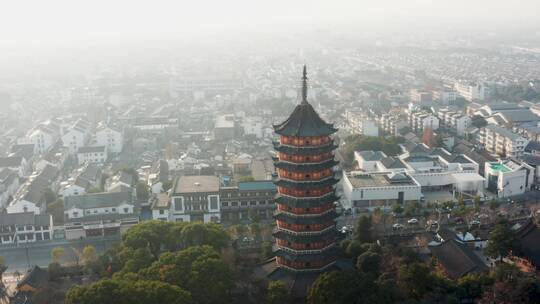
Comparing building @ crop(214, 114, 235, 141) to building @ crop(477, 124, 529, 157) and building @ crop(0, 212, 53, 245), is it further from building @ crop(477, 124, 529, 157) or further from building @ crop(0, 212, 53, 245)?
building @ crop(0, 212, 53, 245)

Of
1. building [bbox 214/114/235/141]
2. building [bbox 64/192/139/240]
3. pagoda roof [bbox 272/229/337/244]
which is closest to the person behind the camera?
pagoda roof [bbox 272/229/337/244]

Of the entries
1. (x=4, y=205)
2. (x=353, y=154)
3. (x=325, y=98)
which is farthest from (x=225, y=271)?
(x=325, y=98)

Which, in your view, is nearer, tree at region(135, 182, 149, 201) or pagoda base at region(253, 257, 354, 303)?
pagoda base at region(253, 257, 354, 303)

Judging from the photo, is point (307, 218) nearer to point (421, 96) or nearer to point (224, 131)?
point (224, 131)

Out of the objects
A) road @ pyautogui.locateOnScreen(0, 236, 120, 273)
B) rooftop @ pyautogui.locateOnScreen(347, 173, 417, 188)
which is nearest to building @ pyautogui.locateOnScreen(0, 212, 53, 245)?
road @ pyautogui.locateOnScreen(0, 236, 120, 273)

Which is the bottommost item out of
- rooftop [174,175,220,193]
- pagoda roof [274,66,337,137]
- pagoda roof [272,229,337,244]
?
rooftop [174,175,220,193]

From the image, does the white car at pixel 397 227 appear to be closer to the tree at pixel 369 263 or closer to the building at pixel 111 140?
the tree at pixel 369 263
